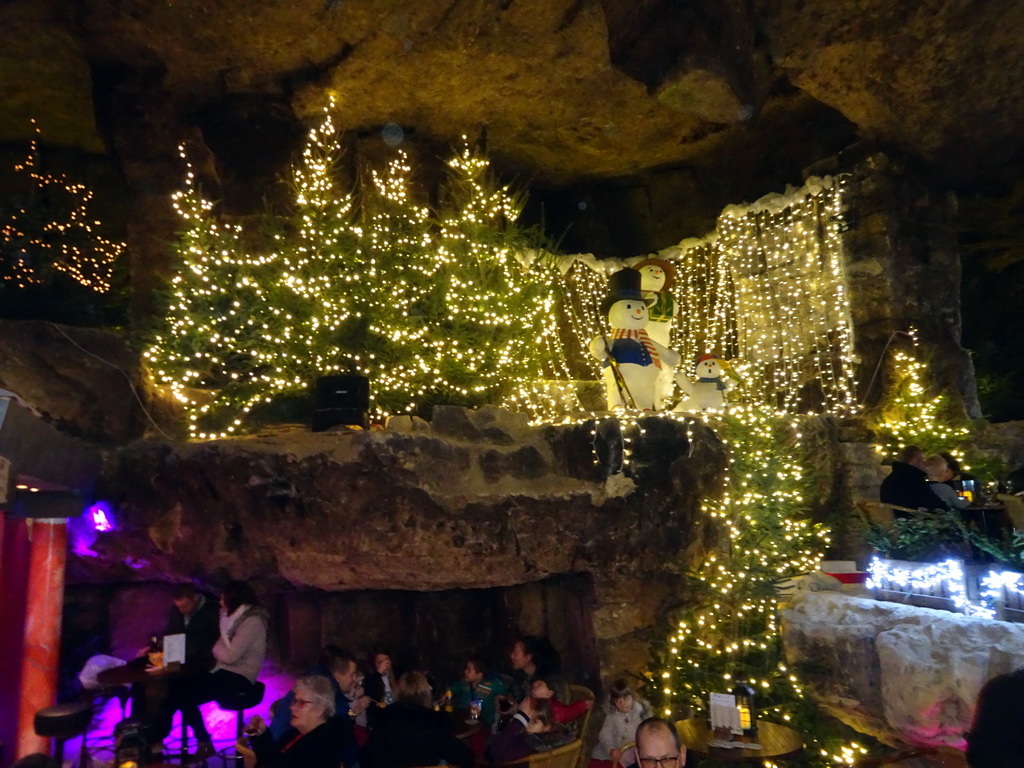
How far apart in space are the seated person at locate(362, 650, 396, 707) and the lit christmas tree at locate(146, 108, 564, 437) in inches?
90.5

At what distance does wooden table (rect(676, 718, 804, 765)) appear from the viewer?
3692mm

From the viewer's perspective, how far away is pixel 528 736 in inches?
147

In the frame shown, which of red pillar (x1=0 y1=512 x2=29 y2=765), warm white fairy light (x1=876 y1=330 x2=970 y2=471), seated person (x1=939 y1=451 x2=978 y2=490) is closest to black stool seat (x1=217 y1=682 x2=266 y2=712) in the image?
red pillar (x1=0 y1=512 x2=29 y2=765)

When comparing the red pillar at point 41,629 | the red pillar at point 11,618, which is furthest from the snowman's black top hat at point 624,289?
the red pillar at point 11,618

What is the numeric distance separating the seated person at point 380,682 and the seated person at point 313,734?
1.33 metres

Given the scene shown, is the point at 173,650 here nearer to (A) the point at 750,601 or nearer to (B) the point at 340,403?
(B) the point at 340,403

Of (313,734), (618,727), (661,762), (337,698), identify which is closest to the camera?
(661,762)

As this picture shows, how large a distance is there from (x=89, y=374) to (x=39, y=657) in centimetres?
233

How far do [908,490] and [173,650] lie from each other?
539 cm

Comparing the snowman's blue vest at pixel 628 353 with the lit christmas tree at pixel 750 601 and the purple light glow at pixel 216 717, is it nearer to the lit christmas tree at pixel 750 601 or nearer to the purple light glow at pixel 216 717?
the lit christmas tree at pixel 750 601

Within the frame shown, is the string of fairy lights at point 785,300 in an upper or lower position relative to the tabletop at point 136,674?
upper

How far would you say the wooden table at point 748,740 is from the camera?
3.69 meters

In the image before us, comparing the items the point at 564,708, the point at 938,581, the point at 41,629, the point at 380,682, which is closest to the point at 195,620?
the point at 41,629

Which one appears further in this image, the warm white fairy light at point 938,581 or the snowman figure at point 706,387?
the snowman figure at point 706,387
